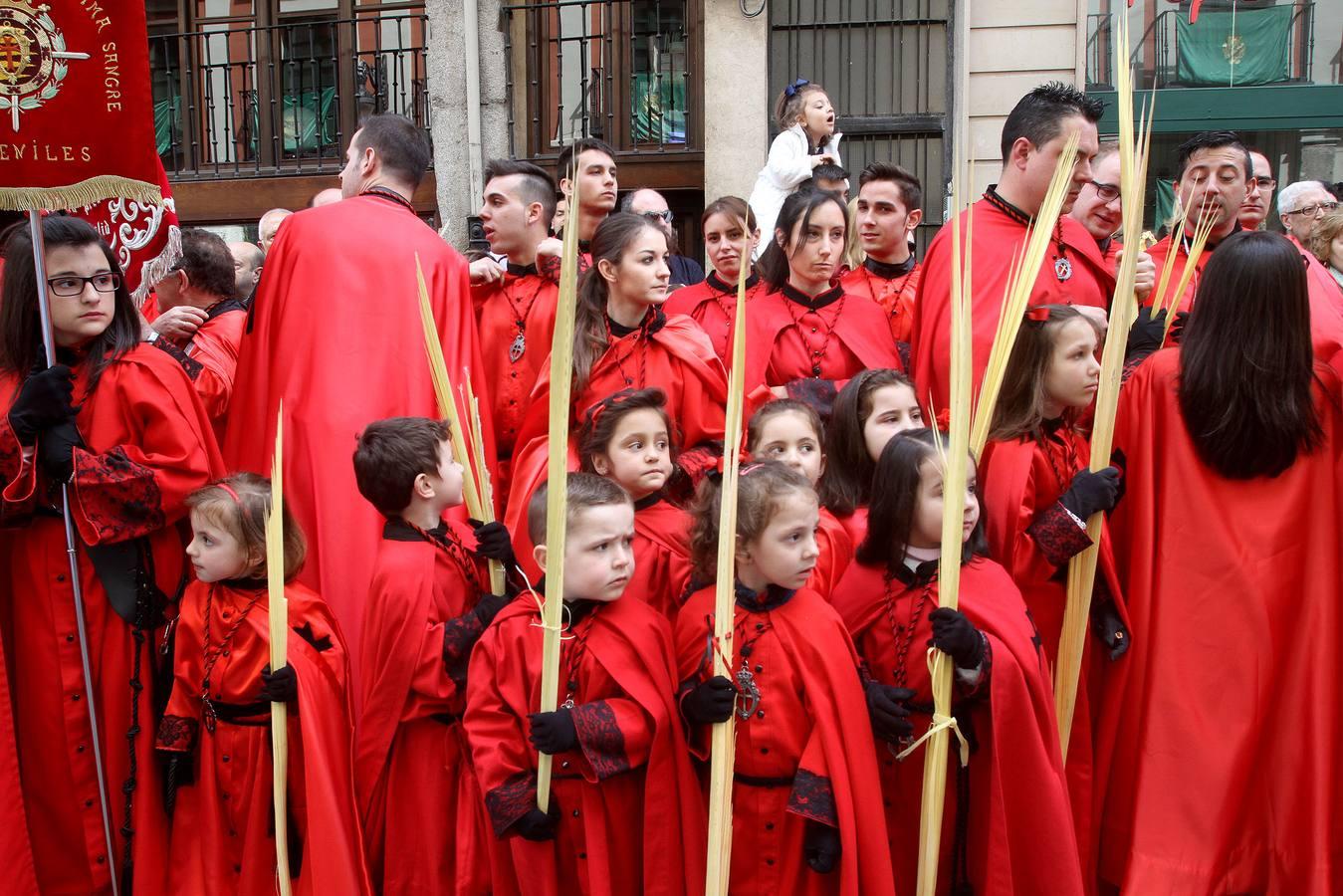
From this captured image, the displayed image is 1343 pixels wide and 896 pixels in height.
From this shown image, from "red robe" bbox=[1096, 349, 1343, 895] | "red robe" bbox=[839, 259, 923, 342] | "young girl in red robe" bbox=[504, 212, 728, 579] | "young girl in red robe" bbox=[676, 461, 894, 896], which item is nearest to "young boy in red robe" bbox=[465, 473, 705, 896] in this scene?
"young girl in red robe" bbox=[676, 461, 894, 896]

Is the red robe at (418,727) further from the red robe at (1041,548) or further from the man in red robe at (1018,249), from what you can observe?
the man in red robe at (1018,249)

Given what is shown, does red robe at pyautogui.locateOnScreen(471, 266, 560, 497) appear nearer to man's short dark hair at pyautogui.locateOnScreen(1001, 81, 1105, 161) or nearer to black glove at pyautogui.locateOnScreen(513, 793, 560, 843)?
man's short dark hair at pyautogui.locateOnScreen(1001, 81, 1105, 161)

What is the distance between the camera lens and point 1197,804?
3627 millimetres

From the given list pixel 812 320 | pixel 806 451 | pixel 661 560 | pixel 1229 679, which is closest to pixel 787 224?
pixel 812 320

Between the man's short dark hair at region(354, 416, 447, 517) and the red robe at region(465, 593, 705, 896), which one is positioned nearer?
the red robe at region(465, 593, 705, 896)

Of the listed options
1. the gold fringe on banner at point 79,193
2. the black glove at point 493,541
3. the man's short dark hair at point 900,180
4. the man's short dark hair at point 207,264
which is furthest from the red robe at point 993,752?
the man's short dark hair at point 207,264

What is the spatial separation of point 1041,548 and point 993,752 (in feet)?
1.99

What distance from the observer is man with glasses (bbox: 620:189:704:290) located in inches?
186

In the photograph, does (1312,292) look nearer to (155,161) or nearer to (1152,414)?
(1152,414)

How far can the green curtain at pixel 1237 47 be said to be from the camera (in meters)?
11.2

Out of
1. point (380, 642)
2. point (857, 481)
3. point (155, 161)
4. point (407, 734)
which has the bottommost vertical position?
point (407, 734)

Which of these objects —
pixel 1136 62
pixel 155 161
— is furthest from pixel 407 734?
pixel 1136 62

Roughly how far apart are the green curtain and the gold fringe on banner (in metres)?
9.72

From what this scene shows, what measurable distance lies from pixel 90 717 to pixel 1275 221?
405 inches
